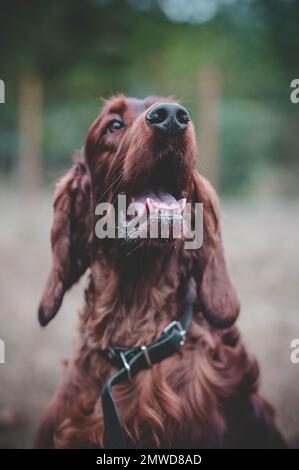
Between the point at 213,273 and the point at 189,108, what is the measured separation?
12.5ft

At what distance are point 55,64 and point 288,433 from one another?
8.05 metres

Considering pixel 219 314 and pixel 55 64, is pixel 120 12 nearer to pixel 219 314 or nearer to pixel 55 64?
pixel 55 64

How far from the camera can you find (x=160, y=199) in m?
1.75

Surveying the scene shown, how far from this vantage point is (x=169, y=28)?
9.37 metres

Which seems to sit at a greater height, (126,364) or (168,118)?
(168,118)

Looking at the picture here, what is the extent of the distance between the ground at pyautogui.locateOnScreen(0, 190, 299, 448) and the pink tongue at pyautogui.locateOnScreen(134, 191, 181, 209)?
1.02 m

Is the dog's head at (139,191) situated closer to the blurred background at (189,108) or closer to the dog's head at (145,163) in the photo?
the dog's head at (145,163)

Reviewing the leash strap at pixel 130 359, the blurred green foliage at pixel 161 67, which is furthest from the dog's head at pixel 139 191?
the blurred green foliage at pixel 161 67

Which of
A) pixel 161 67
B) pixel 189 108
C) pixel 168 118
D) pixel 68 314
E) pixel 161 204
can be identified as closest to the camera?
pixel 168 118

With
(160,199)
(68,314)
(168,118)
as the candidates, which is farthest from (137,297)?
(68,314)

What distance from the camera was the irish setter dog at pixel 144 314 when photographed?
184 centimetres

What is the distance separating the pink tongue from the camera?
170cm

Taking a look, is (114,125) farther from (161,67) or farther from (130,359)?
(161,67)
